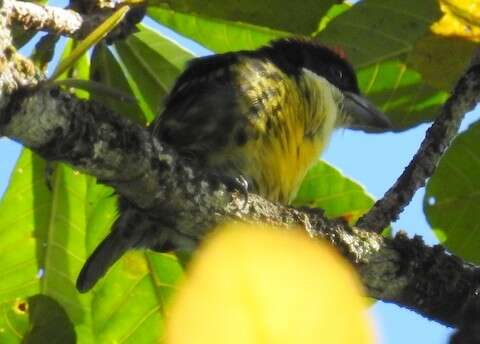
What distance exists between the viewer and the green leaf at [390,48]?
3.52m

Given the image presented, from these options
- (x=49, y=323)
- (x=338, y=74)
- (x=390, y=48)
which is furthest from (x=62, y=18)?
(x=338, y=74)

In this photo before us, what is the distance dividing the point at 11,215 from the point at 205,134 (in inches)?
29.0

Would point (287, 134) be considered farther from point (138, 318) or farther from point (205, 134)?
point (138, 318)

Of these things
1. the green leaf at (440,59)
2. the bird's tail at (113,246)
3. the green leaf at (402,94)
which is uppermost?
the green leaf at (440,59)

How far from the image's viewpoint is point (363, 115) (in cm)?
414

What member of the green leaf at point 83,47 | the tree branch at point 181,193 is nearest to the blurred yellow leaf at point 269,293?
the tree branch at point 181,193

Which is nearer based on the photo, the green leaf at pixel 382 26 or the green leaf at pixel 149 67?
the green leaf at pixel 382 26

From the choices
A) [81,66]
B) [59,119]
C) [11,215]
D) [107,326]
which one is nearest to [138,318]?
[107,326]

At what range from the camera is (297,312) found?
304 centimetres

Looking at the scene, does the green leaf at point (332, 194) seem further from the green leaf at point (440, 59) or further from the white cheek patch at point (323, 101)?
the green leaf at point (440, 59)

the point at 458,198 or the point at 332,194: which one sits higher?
the point at 458,198

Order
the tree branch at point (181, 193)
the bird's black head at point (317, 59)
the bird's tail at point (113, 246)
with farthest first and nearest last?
the bird's black head at point (317, 59) → the bird's tail at point (113, 246) → the tree branch at point (181, 193)

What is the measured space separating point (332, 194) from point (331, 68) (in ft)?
2.03

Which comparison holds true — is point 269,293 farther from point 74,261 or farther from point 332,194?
point 74,261
